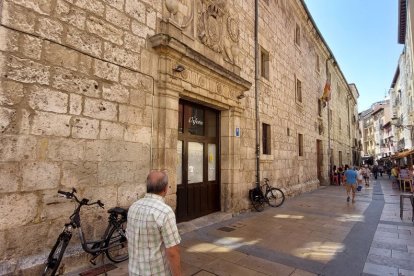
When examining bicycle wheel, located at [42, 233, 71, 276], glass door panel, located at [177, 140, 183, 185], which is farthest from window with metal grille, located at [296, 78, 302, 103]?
bicycle wheel, located at [42, 233, 71, 276]

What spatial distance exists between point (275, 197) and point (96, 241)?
6.01 meters

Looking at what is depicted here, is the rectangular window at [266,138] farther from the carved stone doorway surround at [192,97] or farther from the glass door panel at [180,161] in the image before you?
the glass door panel at [180,161]

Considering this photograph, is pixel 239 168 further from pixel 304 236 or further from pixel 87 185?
pixel 87 185

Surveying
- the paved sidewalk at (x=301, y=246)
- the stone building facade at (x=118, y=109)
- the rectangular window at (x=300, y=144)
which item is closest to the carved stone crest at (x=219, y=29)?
the stone building facade at (x=118, y=109)

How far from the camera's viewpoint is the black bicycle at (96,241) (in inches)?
114

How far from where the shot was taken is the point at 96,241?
3.36 meters

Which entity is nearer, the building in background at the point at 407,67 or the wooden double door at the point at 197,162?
the wooden double door at the point at 197,162

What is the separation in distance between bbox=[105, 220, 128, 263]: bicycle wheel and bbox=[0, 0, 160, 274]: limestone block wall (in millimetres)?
246

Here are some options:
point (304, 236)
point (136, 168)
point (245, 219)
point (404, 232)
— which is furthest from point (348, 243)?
point (136, 168)

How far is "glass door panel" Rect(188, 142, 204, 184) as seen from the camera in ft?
19.4

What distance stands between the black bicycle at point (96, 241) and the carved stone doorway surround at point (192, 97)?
3.76 feet

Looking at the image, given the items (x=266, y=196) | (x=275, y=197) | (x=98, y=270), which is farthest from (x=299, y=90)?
(x=98, y=270)

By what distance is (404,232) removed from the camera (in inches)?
215

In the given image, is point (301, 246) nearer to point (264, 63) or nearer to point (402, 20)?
point (264, 63)
